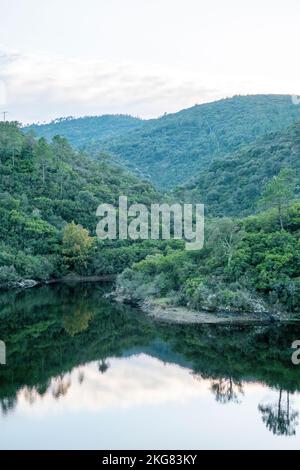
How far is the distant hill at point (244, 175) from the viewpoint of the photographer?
7550 cm

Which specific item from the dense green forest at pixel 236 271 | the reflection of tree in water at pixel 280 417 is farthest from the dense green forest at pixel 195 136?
the reflection of tree in water at pixel 280 417

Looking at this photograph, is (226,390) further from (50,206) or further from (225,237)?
(50,206)

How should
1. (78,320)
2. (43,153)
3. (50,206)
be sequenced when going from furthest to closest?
(43,153)
(50,206)
(78,320)

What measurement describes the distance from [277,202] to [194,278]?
327 inches

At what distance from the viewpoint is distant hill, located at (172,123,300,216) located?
75.5 metres

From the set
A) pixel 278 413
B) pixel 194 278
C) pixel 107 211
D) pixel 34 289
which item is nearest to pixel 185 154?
pixel 107 211

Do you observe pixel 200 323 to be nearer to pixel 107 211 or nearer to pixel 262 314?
pixel 262 314

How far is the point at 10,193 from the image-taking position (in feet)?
209

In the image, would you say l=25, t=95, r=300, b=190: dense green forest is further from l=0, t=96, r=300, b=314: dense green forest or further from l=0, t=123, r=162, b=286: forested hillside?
l=0, t=123, r=162, b=286: forested hillside

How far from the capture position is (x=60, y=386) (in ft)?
90.0

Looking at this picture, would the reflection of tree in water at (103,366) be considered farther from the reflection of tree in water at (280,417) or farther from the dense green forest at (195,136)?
the dense green forest at (195,136)

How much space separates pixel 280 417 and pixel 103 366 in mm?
10646

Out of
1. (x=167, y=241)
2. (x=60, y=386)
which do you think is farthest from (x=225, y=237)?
(x=167, y=241)

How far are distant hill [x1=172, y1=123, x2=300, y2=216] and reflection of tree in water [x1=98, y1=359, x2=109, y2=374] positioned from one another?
41.8m
